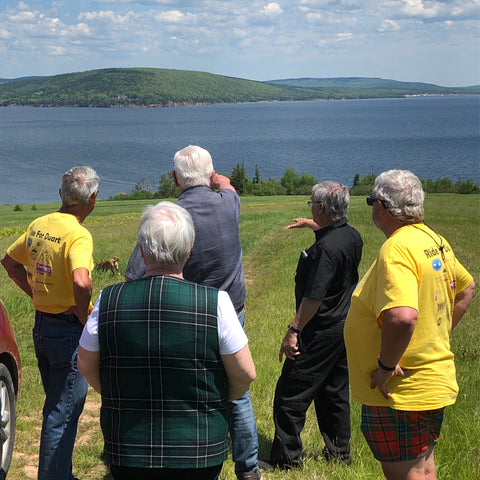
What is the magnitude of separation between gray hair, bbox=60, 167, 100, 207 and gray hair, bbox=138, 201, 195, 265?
1351 millimetres

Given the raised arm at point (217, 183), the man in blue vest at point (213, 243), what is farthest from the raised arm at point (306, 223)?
the man in blue vest at point (213, 243)

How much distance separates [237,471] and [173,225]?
2.19 meters

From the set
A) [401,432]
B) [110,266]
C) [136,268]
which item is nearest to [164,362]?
[136,268]

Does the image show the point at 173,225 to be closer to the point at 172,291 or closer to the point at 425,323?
the point at 172,291

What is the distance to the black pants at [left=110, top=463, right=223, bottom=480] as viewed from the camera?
2.71m

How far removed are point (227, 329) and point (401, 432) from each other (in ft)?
3.83

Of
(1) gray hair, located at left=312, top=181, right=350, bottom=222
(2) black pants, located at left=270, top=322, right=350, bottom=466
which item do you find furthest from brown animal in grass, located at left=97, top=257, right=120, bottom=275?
(1) gray hair, located at left=312, top=181, right=350, bottom=222

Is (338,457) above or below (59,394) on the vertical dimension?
below

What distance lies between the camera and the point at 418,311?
10.4 feet

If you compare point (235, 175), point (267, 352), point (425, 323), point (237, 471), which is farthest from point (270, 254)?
point (235, 175)

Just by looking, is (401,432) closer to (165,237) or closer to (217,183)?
(165,237)

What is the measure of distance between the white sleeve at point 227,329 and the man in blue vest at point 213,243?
139 centimetres

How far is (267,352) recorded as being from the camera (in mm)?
7527

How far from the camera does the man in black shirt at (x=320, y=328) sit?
14.1 feet
